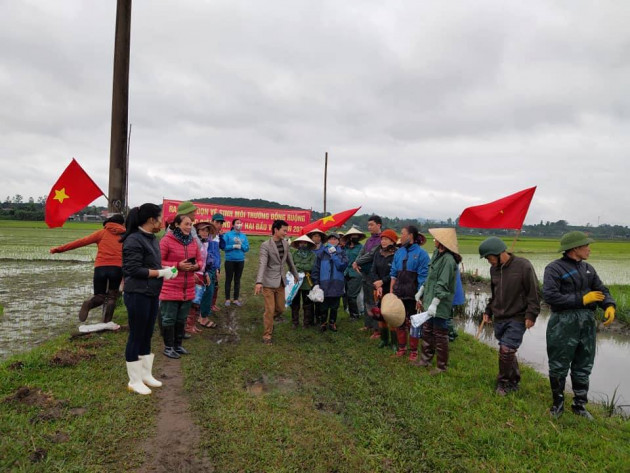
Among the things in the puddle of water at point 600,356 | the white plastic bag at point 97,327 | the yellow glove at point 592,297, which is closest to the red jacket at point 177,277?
the white plastic bag at point 97,327

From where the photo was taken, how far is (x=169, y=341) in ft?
18.3

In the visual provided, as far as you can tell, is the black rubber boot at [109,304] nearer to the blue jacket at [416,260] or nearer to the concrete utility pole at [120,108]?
the concrete utility pole at [120,108]

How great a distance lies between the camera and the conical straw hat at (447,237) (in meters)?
5.40

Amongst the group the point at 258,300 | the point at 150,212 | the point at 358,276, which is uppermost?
the point at 150,212

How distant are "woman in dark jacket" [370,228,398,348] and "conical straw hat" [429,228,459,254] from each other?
1058 mm

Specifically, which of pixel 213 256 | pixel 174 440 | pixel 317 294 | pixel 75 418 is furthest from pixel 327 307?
pixel 75 418

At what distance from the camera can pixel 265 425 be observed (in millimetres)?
3707

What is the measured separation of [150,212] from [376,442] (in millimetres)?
3352

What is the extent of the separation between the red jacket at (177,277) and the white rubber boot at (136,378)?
3.87 feet

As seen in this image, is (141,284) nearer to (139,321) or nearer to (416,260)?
(139,321)

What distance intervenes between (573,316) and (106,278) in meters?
6.68

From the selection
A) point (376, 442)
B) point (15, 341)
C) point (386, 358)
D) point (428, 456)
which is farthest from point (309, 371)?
point (15, 341)

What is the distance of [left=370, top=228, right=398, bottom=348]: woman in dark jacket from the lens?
655cm

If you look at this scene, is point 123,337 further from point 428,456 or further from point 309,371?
point 428,456
